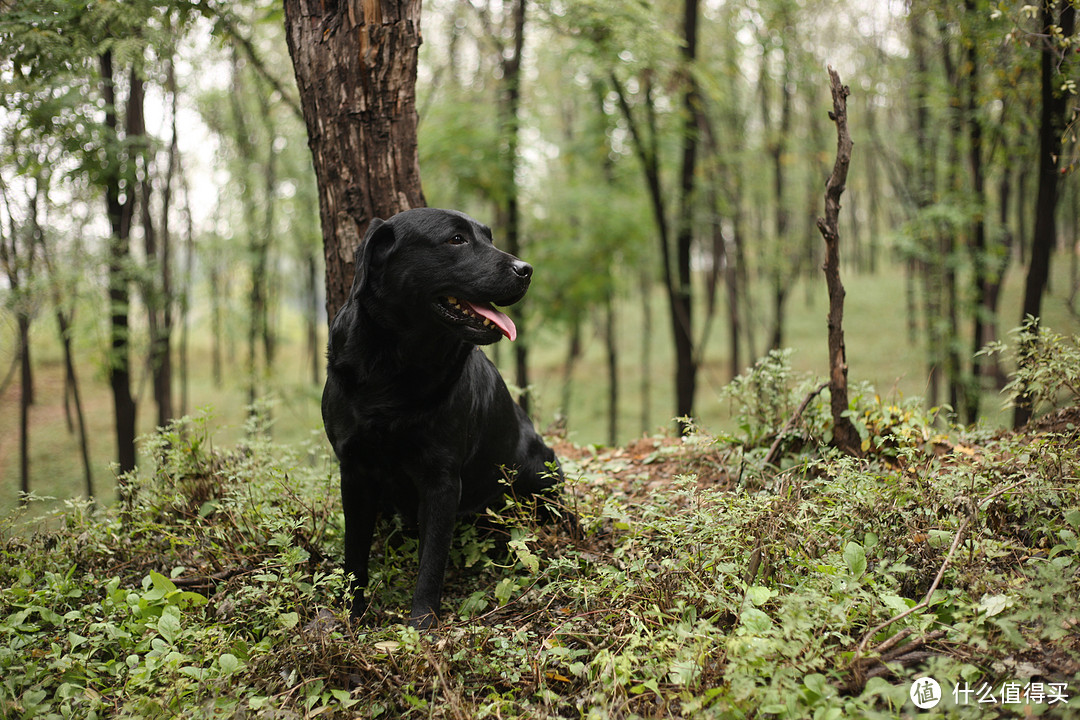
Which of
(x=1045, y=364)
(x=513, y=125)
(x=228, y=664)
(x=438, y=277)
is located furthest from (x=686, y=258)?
(x=228, y=664)

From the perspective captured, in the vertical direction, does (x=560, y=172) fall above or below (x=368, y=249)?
above

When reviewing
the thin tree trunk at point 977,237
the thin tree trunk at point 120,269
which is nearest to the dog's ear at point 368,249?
the thin tree trunk at point 120,269

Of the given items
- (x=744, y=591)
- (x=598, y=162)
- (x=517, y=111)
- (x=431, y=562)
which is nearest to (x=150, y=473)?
(x=431, y=562)

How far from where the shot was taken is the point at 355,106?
14.1 feet

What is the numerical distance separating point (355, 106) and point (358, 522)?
266 centimetres

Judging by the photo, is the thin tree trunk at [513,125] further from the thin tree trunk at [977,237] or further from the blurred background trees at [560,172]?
the thin tree trunk at [977,237]

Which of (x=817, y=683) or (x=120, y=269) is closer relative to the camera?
(x=817, y=683)

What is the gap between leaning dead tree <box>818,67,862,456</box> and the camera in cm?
392

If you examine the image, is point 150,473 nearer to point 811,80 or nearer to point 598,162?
point 598,162

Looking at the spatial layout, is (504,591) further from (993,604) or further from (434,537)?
(993,604)

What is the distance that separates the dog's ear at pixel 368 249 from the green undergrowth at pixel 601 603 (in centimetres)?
133

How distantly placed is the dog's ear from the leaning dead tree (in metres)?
2.55

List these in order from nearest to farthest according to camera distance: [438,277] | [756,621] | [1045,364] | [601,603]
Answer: [756,621] → [601,603] → [438,277] → [1045,364]

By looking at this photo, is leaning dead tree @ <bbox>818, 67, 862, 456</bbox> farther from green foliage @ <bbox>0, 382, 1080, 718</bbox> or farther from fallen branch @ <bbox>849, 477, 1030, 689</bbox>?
fallen branch @ <bbox>849, 477, 1030, 689</bbox>
